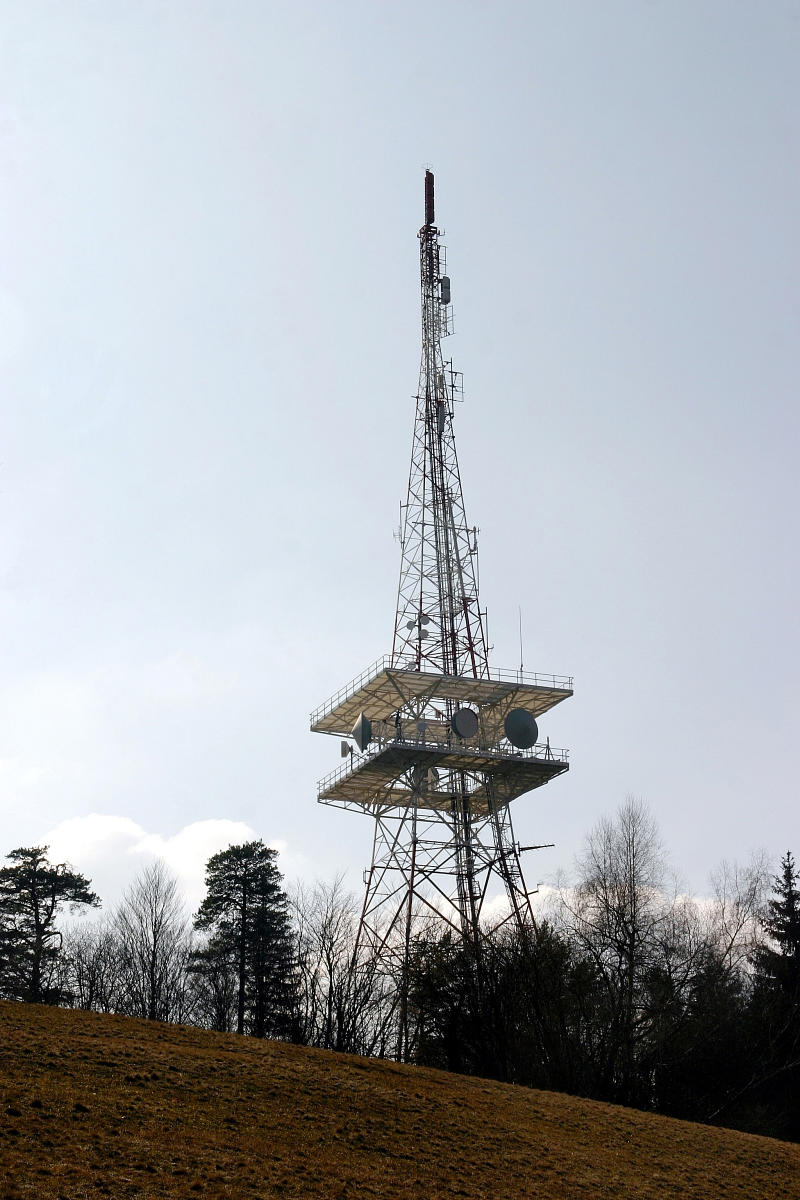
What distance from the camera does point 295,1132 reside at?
84.0 ft

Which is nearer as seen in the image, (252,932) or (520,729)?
(520,729)

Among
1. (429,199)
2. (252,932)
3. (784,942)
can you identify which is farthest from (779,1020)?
(429,199)

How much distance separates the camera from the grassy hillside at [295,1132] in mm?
21719

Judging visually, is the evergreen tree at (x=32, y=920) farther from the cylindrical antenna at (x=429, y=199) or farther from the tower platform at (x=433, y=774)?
the cylindrical antenna at (x=429, y=199)

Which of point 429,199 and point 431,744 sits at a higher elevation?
point 429,199

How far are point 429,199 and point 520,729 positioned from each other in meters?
26.7

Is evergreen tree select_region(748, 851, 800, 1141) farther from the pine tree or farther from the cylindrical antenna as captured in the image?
the cylindrical antenna


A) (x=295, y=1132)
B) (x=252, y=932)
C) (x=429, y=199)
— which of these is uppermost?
(x=429, y=199)

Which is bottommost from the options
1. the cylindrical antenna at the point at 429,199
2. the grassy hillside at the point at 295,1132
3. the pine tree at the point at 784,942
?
the grassy hillside at the point at 295,1132

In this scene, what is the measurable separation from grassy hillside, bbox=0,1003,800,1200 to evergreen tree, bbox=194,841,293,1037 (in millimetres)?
25370

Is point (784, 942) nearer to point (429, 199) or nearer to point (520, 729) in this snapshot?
point (520, 729)

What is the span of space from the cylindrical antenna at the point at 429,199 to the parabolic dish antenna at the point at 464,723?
25197mm

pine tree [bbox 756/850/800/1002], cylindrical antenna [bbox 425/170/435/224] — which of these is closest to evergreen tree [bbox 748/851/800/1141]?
pine tree [bbox 756/850/800/1002]

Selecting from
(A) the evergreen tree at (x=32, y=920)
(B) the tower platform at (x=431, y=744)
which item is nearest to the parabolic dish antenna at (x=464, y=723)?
(B) the tower platform at (x=431, y=744)
